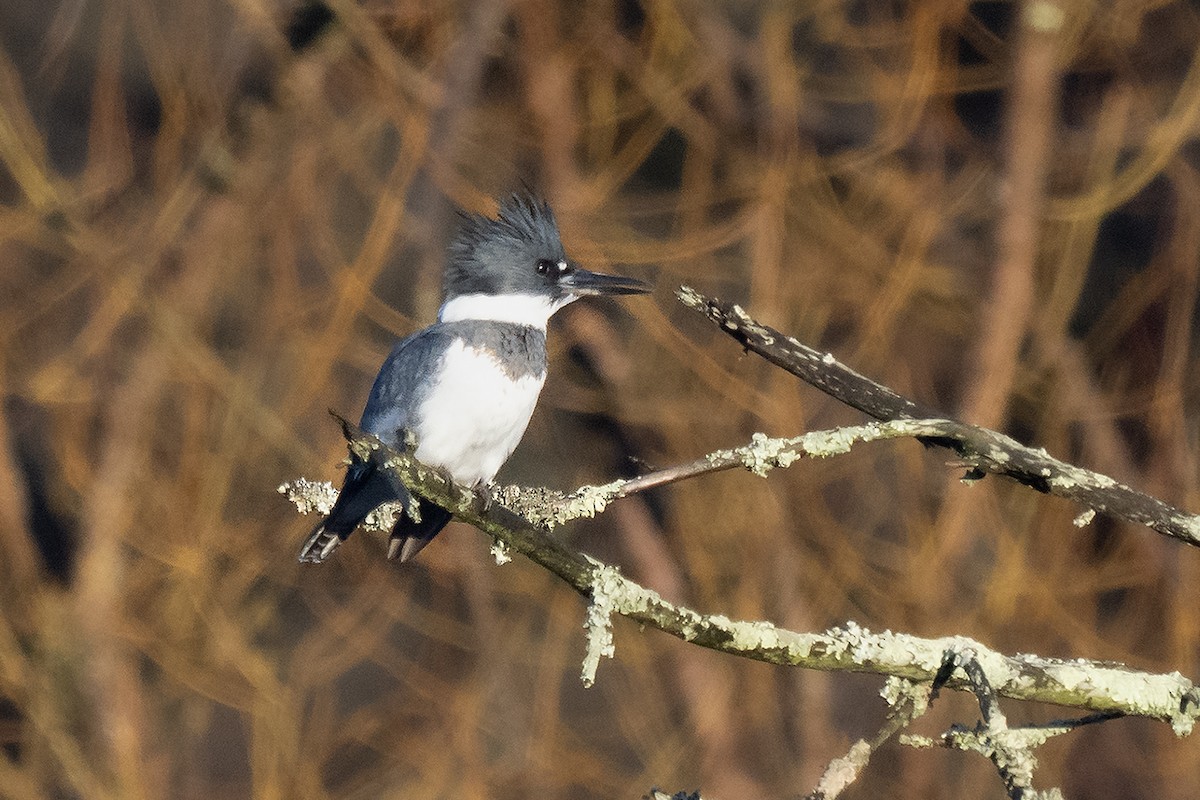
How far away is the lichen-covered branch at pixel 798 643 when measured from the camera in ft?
3.44

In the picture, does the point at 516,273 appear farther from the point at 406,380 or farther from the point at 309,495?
the point at 309,495

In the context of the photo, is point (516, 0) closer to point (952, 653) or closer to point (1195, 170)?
point (1195, 170)

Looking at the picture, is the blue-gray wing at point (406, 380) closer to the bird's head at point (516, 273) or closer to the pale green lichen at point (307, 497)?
the bird's head at point (516, 273)

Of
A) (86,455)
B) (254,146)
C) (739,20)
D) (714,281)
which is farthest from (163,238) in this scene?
(739,20)

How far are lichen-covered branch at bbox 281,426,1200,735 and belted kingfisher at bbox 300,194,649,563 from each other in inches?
29.2

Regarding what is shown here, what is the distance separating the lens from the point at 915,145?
310cm

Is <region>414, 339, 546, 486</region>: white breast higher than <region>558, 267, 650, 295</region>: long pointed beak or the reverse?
the reverse

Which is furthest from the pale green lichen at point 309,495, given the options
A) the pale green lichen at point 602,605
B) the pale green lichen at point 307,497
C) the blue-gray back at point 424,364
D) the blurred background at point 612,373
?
the blurred background at point 612,373

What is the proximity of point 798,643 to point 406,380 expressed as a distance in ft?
3.51

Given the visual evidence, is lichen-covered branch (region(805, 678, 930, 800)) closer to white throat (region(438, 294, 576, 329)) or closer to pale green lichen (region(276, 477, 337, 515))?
pale green lichen (region(276, 477, 337, 515))

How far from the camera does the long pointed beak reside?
2.20 m

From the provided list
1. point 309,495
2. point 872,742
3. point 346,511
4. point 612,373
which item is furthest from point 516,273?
point 872,742

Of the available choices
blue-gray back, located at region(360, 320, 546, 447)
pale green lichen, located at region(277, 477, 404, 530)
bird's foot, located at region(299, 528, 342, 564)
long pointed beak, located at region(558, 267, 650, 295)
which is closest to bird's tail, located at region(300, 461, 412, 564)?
bird's foot, located at region(299, 528, 342, 564)

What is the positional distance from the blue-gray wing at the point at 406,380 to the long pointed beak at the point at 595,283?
0.27 meters
